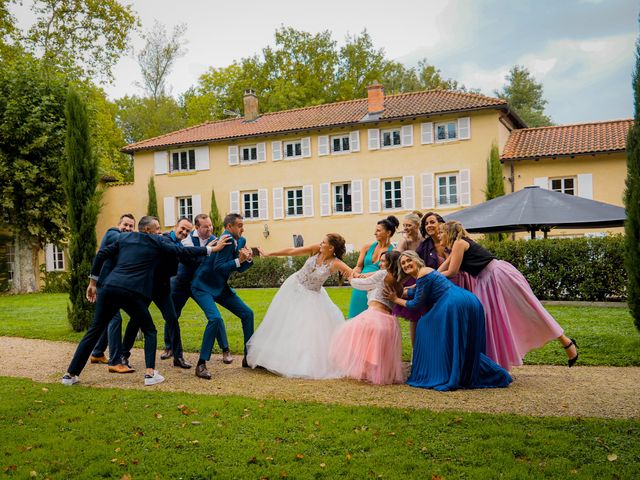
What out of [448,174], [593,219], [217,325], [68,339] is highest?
[448,174]

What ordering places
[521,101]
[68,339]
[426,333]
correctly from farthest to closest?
[521,101] < [68,339] < [426,333]

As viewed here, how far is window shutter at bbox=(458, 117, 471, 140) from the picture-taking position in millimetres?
28836

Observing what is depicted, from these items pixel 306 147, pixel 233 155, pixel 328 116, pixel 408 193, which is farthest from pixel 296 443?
pixel 233 155

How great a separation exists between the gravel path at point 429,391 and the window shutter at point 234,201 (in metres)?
25.1

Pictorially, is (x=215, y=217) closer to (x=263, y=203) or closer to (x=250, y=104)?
(x=263, y=203)

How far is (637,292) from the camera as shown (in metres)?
9.54

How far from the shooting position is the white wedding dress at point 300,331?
305 inches

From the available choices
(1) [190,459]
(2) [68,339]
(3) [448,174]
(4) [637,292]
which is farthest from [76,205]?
(3) [448,174]

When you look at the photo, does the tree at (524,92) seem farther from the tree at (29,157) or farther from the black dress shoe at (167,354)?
the black dress shoe at (167,354)

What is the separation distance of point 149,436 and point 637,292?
7763mm

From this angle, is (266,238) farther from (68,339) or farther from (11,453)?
(11,453)

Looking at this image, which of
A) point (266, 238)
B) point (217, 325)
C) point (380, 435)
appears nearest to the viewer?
point (380, 435)

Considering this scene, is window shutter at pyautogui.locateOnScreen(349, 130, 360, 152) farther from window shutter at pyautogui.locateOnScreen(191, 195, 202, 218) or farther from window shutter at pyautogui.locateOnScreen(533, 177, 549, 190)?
window shutter at pyautogui.locateOnScreen(191, 195, 202, 218)

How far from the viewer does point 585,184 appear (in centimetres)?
2705
